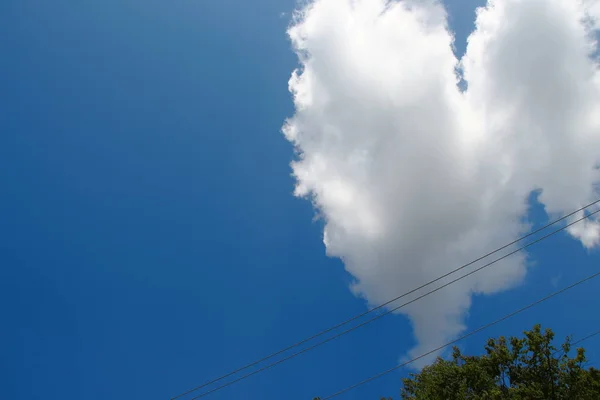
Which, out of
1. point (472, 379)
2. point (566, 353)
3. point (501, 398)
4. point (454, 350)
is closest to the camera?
point (501, 398)

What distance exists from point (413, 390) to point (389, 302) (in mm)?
23559

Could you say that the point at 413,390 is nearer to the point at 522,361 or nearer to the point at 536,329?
the point at 522,361

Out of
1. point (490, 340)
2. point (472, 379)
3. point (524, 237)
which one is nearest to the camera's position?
point (524, 237)

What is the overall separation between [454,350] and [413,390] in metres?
6.01

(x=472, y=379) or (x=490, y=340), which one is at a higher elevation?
(x=490, y=340)

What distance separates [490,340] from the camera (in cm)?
3556

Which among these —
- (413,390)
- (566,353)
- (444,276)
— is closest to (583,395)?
(566,353)

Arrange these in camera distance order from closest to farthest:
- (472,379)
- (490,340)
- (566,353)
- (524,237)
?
(524,237), (566,353), (472,379), (490,340)

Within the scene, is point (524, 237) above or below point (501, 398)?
above

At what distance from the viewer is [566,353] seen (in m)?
30.0

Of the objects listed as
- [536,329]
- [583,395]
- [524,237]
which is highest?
[524,237]

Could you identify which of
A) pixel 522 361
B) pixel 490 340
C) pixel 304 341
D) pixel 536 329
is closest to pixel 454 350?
pixel 490 340

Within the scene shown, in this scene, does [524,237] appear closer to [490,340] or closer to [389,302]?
[389,302]

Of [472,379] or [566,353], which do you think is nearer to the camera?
[566,353]
